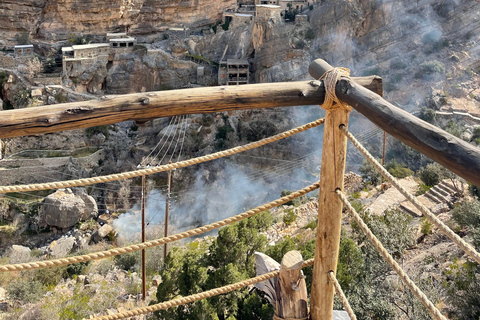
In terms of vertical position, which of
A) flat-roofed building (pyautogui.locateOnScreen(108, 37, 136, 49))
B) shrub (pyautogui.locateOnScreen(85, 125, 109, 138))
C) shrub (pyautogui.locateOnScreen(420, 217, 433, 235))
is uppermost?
flat-roofed building (pyautogui.locateOnScreen(108, 37, 136, 49))

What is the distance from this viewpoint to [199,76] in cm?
2033

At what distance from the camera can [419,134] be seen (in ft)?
3.88

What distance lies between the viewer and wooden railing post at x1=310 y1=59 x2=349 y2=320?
153cm

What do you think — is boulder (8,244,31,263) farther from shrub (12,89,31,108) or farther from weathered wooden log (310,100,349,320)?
weathered wooden log (310,100,349,320)

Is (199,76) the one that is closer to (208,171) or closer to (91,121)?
(208,171)

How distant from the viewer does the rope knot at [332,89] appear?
1512 mm

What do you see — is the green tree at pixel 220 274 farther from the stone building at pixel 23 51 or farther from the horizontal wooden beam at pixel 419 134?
the stone building at pixel 23 51

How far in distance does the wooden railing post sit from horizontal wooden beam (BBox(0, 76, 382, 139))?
4.7 inches

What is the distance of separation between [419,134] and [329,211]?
0.48 meters

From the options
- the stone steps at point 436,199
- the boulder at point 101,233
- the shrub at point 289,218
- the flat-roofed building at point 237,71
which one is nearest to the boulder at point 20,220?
the boulder at point 101,233

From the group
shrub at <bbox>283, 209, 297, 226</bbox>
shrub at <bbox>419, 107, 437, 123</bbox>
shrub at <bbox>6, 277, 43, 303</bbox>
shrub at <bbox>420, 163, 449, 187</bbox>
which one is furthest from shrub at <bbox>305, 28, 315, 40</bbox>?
shrub at <bbox>6, 277, 43, 303</bbox>

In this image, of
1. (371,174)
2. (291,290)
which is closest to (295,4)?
(371,174)

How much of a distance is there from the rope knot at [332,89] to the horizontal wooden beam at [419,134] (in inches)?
0.7

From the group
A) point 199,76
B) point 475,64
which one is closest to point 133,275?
point 199,76
